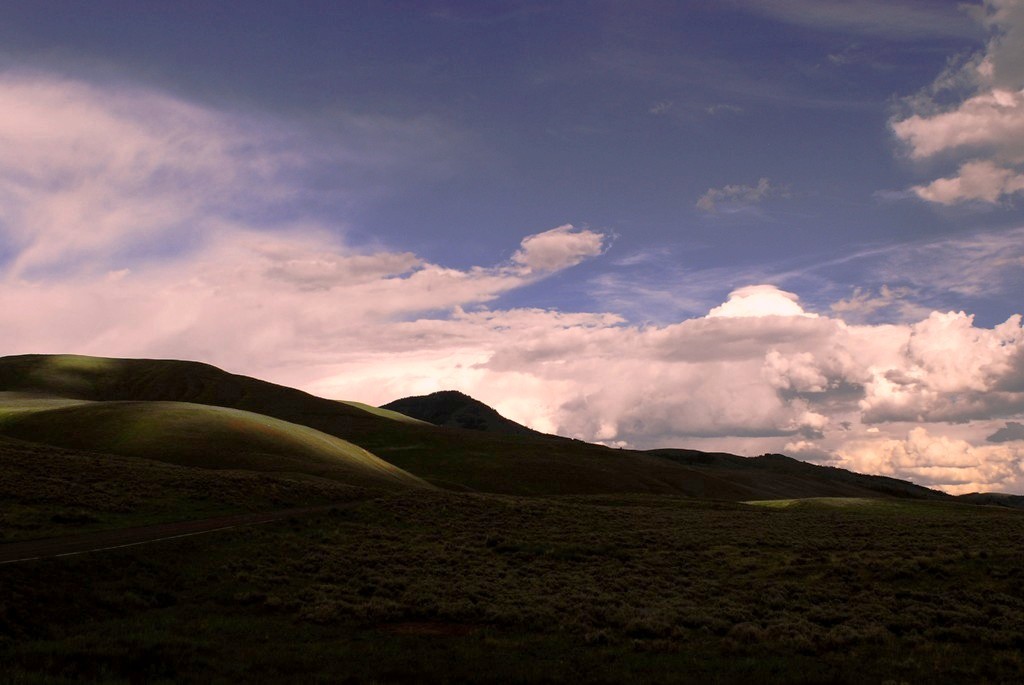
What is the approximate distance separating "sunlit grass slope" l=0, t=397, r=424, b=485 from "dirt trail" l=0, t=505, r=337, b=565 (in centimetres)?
2907

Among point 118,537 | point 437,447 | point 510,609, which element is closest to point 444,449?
point 437,447

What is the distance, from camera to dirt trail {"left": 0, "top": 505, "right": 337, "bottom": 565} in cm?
2973

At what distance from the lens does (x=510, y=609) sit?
27.5 meters

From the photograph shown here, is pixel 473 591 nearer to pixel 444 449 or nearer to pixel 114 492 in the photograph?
pixel 114 492

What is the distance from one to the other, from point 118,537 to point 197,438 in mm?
49749

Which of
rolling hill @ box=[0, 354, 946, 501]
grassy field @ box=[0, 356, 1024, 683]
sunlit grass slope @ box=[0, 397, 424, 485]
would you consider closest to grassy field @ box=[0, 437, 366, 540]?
grassy field @ box=[0, 356, 1024, 683]

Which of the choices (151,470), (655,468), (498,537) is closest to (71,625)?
(498,537)

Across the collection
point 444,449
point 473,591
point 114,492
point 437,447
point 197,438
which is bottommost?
point 473,591

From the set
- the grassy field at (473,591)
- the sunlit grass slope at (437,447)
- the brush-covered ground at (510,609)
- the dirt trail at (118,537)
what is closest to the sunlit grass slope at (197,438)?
the grassy field at (473,591)

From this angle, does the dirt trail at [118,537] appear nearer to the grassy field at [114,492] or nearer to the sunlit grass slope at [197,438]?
the grassy field at [114,492]

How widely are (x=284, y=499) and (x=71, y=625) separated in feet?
103

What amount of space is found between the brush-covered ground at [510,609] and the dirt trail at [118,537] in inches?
64.9

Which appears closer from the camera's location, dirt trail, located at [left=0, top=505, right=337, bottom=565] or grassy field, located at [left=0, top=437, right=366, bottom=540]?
dirt trail, located at [left=0, top=505, right=337, bottom=565]

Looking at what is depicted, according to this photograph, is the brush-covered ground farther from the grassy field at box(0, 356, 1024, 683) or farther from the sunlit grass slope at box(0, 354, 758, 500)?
the sunlit grass slope at box(0, 354, 758, 500)
